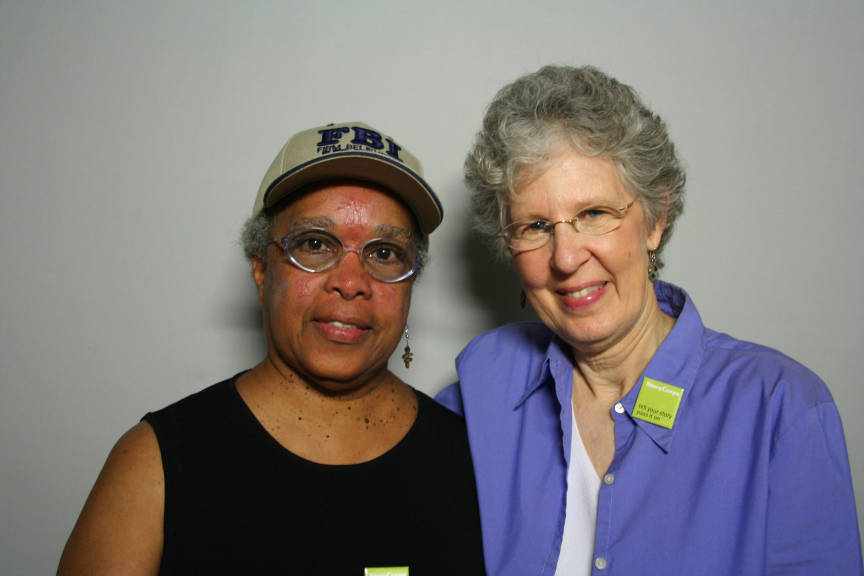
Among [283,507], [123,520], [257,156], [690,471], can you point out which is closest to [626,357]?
[690,471]

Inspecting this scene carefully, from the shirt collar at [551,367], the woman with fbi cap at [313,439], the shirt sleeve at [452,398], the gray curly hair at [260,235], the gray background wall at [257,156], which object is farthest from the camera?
the gray background wall at [257,156]

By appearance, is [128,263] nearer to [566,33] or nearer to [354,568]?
[354,568]

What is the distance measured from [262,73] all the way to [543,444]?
1.85 m

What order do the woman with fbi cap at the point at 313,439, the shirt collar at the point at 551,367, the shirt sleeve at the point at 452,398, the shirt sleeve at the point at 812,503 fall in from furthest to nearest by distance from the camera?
the shirt sleeve at the point at 452,398
the shirt collar at the point at 551,367
the woman with fbi cap at the point at 313,439
the shirt sleeve at the point at 812,503

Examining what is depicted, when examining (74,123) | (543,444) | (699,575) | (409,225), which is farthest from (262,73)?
(699,575)

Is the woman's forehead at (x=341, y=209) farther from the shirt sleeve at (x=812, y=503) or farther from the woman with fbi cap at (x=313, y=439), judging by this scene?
the shirt sleeve at (x=812, y=503)

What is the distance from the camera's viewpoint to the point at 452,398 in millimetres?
2148

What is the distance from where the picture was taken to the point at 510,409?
188 centimetres

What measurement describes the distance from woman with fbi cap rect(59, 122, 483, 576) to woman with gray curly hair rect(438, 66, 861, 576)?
0.71 feet

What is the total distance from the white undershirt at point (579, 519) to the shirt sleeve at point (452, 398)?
1.69 feet

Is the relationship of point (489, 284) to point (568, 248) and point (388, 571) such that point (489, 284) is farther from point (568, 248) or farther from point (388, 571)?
point (388, 571)

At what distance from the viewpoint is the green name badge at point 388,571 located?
1.46m

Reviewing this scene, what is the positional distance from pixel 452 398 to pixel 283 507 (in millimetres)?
837

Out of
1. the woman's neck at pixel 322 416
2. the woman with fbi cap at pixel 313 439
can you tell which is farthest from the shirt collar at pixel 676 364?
the woman's neck at pixel 322 416
